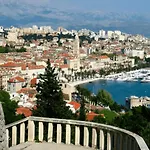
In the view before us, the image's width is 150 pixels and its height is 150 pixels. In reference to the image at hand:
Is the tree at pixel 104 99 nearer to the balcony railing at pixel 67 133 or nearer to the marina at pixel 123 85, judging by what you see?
the marina at pixel 123 85

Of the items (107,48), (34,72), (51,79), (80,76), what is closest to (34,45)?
(107,48)

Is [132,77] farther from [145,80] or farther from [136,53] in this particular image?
[136,53]

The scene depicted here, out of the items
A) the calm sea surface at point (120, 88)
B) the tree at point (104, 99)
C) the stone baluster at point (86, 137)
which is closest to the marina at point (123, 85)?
the calm sea surface at point (120, 88)

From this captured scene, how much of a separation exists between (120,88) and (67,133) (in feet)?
116

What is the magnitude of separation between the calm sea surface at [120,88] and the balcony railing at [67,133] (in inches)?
1100

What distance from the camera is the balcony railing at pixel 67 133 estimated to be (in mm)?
3215

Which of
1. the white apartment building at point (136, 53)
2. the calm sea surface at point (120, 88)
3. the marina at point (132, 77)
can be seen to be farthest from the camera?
the white apartment building at point (136, 53)

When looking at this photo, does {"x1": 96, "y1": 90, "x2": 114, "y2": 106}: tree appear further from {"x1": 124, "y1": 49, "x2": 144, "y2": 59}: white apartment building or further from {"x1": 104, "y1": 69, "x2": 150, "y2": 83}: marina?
{"x1": 124, "y1": 49, "x2": 144, "y2": 59}: white apartment building

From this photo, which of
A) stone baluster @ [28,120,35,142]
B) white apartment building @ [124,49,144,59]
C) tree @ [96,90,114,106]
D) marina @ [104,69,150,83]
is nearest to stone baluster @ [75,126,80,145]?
stone baluster @ [28,120,35,142]

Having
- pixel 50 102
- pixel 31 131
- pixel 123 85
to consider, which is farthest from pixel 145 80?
pixel 31 131

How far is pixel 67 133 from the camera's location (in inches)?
138

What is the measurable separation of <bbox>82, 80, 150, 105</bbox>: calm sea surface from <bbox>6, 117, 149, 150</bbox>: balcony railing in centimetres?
2795

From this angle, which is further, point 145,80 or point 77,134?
point 145,80

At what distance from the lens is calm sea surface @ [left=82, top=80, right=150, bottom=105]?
34.6 metres
